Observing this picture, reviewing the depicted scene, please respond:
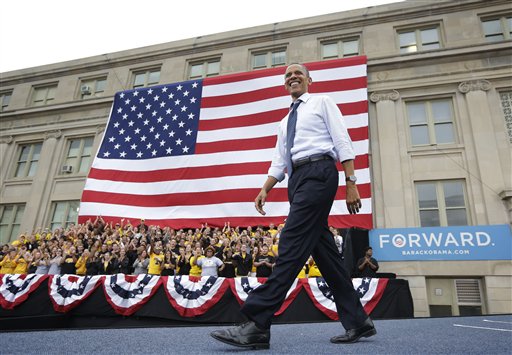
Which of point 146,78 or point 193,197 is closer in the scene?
point 193,197

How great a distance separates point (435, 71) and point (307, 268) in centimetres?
969

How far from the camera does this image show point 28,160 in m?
16.0

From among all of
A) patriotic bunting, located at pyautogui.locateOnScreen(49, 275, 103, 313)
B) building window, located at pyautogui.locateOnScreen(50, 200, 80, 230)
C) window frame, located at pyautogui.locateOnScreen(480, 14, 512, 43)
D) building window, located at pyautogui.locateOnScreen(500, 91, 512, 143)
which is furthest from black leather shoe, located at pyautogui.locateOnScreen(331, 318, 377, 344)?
building window, located at pyautogui.locateOnScreen(50, 200, 80, 230)

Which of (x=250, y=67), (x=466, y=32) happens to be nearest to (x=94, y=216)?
(x=250, y=67)

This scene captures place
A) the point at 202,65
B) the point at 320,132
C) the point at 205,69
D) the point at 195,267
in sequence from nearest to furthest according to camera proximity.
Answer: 1. the point at 320,132
2. the point at 195,267
3. the point at 205,69
4. the point at 202,65

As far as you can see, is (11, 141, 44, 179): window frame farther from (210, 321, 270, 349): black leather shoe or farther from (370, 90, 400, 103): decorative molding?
(210, 321, 270, 349): black leather shoe

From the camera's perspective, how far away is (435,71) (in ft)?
38.7

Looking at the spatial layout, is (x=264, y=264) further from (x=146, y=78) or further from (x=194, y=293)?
(x=146, y=78)

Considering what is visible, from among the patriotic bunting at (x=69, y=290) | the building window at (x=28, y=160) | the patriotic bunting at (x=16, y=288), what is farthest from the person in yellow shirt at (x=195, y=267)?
the building window at (x=28, y=160)

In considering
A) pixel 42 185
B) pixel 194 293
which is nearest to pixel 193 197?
pixel 194 293

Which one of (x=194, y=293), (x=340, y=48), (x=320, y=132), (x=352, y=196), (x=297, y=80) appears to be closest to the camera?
(x=352, y=196)

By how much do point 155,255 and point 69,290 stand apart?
6.45 feet

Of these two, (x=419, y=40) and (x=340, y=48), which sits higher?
(x=340, y=48)

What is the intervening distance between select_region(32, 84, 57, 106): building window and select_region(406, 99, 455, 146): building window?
18.8 m
